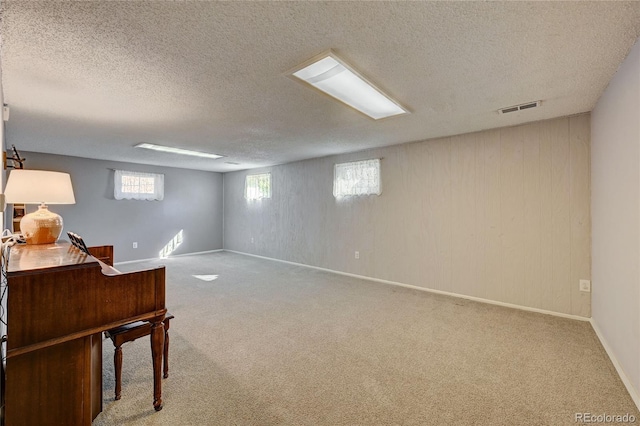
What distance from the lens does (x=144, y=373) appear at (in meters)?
1.97

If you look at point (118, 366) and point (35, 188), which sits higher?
point (35, 188)

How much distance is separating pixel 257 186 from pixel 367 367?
5.29 metres

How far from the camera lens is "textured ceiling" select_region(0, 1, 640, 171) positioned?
1.40 meters

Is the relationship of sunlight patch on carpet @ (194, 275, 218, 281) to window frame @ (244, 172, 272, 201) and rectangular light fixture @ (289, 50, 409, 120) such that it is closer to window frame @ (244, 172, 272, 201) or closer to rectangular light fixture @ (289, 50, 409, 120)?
window frame @ (244, 172, 272, 201)

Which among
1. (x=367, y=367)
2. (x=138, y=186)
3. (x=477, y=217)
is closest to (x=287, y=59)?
(x=367, y=367)

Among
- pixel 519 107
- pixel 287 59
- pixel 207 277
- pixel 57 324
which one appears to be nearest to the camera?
pixel 57 324

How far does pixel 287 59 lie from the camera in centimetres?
184

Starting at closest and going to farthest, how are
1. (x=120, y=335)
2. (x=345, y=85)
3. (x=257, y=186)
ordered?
(x=120, y=335), (x=345, y=85), (x=257, y=186)

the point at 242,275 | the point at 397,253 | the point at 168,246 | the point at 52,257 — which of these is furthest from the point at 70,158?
the point at 397,253

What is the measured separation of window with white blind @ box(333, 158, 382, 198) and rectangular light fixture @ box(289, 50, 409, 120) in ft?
5.25

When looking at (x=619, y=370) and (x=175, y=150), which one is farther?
(x=175, y=150)

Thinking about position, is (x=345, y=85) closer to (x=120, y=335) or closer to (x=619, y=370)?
(x=120, y=335)

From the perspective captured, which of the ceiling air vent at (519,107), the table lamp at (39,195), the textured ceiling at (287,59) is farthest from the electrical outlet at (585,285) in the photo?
the table lamp at (39,195)

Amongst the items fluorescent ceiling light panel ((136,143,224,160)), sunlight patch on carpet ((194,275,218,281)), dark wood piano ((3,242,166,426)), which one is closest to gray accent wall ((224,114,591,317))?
sunlight patch on carpet ((194,275,218,281))
